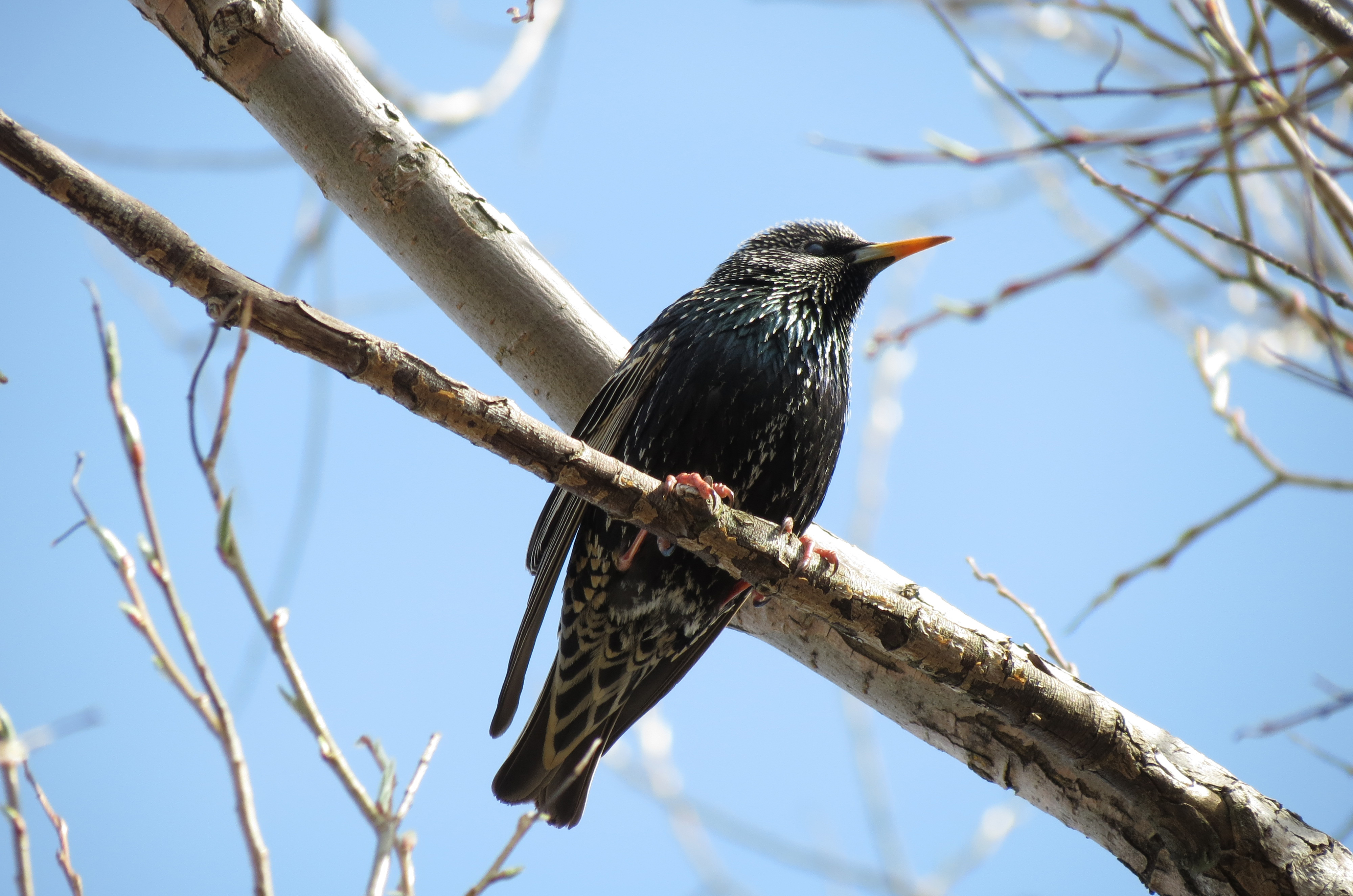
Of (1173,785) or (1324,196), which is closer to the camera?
(1324,196)

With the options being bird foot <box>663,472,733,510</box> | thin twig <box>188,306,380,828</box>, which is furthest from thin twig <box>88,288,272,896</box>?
bird foot <box>663,472,733,510</box>

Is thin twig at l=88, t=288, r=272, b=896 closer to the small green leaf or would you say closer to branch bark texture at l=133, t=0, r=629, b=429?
the small green leaf

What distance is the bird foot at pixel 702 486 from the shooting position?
224cm

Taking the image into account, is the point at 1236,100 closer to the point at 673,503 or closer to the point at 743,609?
the point at 673,503

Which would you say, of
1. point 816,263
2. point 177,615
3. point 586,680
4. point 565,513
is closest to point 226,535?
point 177,615

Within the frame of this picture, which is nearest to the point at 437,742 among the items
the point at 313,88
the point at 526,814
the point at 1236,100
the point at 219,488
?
the point at 526,814

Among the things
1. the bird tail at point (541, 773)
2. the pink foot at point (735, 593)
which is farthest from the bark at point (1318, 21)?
the bird tail at point (541, 773)

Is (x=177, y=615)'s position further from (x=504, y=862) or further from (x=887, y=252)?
(x=887, y=252)

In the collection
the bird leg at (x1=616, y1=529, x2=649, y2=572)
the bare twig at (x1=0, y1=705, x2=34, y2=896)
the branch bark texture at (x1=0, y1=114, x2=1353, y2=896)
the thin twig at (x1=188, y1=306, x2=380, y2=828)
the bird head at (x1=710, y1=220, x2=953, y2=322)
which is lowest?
the bare twig at (x1=0, y1=705, x2=34, y2=896)

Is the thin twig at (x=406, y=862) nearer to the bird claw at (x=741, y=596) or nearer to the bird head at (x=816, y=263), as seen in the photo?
the bird claw at (x=741, y=596)

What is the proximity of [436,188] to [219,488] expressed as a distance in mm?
1937

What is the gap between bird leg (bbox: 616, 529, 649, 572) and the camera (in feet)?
9.92

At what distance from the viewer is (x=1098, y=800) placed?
250cm

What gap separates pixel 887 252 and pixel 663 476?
1.48 meters
